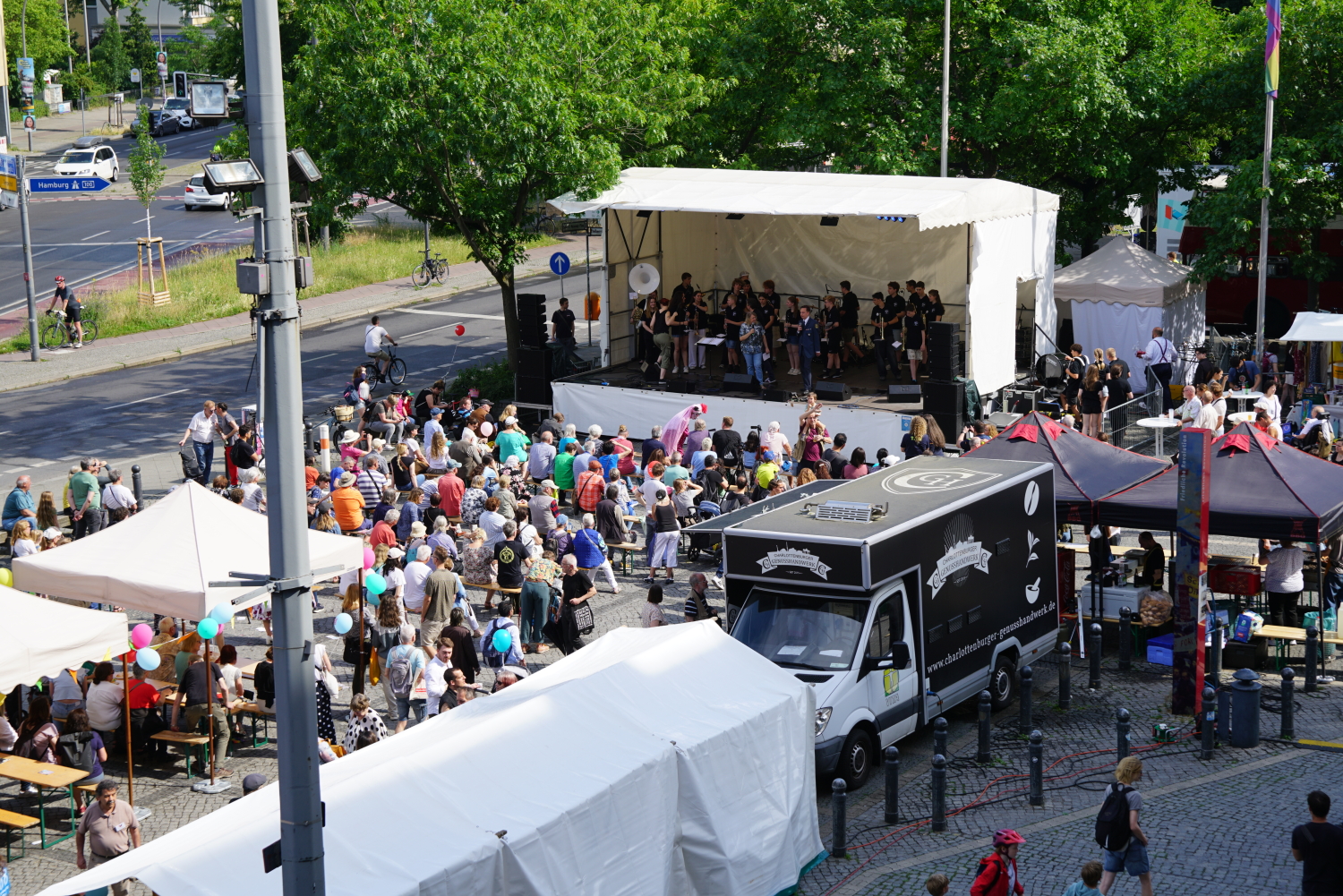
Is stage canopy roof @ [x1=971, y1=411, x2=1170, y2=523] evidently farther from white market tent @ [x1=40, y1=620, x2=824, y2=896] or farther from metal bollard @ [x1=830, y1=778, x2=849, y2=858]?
white market tent @ [x1=40, y1=620, x2=824, y2=896]

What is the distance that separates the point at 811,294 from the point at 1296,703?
1839 centimetres

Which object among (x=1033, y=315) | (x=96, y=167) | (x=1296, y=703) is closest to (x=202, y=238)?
(x=96, y=167)

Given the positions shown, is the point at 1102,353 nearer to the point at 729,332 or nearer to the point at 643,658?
the point at 729,332

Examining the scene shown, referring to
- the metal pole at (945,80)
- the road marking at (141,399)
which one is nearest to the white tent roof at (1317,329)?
the metal pole at (945,80)

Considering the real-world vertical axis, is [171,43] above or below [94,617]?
above

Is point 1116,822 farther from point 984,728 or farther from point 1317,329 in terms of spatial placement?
point 1317,329

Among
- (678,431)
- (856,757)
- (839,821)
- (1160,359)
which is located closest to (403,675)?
(856,757)

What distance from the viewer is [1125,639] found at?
56.0 feet

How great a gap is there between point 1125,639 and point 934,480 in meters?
3.34

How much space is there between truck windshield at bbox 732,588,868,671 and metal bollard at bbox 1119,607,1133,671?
463cm

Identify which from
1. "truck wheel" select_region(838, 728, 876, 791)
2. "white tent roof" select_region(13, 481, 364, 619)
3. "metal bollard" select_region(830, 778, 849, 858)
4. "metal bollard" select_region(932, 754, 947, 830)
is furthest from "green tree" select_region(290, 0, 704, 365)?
"metal bollard" select_region(830, 778, 849, 858)

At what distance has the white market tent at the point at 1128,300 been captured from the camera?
30.5 metres

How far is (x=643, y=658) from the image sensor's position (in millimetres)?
12008

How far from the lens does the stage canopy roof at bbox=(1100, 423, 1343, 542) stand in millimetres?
16297
